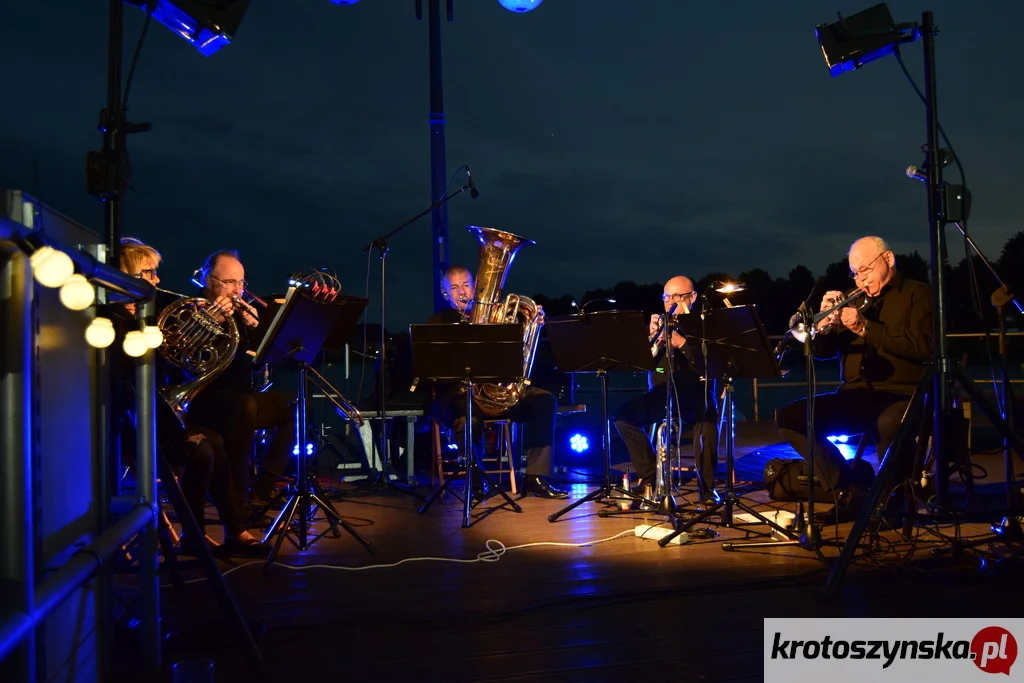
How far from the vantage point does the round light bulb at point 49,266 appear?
1521mm

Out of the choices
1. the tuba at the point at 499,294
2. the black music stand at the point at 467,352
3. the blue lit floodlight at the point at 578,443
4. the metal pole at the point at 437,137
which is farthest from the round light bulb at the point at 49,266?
the blue lit floodlight at the point at 578,443

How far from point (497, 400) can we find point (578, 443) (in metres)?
2.67

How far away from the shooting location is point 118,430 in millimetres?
2549

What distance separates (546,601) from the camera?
10.4ft

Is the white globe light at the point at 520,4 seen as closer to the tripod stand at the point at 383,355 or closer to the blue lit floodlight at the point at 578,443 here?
the tripod stand at the point at 383,355

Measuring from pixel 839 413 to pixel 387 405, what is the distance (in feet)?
11.6

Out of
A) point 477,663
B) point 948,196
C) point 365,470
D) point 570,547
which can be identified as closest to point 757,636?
point 477,663

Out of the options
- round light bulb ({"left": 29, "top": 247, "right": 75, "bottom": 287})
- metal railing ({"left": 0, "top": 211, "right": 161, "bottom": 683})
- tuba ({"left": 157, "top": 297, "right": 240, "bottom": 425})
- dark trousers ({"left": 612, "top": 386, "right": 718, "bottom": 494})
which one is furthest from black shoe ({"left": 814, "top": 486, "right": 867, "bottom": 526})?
round light bulb ({"left": 29, "top": 247, "right": 75, "bottom": 287})

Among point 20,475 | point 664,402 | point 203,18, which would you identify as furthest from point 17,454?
point 664,402

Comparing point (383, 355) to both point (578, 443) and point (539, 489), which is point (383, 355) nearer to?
point (539, 489)

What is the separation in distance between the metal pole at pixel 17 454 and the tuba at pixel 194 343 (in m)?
2.56

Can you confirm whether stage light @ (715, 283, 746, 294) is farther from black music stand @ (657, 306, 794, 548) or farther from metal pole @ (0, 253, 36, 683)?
metal pole @ (0, 253, 36, 683)

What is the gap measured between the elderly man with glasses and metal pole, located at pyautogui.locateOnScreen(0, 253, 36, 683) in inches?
158

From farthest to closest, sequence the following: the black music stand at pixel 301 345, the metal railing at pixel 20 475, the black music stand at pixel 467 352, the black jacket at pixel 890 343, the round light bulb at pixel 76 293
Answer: the black music stand at pixel 467 352 < the black jacket at pixel 890 343 < the black music stand at pixel 301 345 < the round light bulb at pixel 76 293 < the metal railing at pixel 20 475
